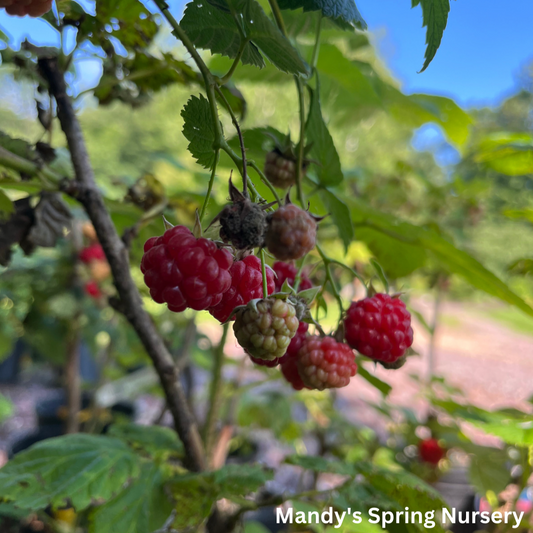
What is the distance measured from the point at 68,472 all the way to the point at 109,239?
1.12 feet

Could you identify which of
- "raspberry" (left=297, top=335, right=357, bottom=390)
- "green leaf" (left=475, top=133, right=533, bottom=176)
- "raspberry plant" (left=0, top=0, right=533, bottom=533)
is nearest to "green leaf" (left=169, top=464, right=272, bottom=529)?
→ "raspberry plant" (left=0, top=0, right=533, bottom=533)

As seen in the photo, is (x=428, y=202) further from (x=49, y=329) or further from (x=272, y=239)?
(x=272, y=239)

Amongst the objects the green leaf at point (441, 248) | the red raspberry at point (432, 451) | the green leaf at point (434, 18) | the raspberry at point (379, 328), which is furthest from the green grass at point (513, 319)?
the green leaf at point (434, 18)

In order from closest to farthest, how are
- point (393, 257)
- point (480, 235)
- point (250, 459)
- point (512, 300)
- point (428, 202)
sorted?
point (512, 300) < point (393, 257) < point (250, 459) < point (428, 202) < point (480, 235)

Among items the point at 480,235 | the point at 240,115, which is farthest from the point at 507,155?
the point at 480,235

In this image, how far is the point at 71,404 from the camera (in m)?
1.19

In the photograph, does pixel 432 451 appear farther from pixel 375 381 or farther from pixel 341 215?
pixel 341 215

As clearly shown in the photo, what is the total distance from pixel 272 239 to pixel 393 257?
492mm

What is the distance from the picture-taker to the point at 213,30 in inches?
12.5

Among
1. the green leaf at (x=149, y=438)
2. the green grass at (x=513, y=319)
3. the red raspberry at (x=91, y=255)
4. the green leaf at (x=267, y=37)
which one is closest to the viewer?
the green leaf at (x=267, y=37)

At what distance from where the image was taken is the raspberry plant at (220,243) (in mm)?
309

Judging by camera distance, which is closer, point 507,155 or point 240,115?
point 240,115

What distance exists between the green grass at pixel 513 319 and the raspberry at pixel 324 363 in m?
6.00

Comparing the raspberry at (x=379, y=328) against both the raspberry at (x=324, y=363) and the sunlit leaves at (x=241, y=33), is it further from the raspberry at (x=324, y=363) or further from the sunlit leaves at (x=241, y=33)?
the sunlit leaves at (x=241, y=33)
